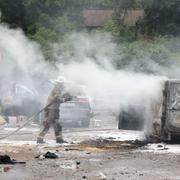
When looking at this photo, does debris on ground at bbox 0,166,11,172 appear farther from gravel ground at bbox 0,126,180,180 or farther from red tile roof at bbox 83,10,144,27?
red tile roof at bbox 83,10,144,27

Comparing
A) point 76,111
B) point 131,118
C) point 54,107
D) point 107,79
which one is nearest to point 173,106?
point 131,118

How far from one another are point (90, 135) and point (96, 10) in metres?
30.4

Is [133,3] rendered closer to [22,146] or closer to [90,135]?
[90,135]

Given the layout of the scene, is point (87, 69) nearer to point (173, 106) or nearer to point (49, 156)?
point (173, 106)

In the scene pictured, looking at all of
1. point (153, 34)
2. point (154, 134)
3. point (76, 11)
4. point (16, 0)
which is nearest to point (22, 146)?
point (154, 134)

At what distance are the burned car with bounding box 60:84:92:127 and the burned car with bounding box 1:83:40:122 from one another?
169 centimetres

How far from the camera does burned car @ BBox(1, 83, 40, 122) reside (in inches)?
874

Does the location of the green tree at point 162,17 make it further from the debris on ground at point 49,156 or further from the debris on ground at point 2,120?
the debris on ground at point 49,156

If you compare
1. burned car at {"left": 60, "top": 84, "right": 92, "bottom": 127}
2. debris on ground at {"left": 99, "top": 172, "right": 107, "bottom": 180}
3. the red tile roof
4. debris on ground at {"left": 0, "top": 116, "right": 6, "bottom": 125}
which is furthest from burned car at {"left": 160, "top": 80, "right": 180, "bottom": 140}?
the red tile roof

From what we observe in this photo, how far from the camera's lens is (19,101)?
22672 millimetres

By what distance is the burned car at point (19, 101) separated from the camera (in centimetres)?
2220

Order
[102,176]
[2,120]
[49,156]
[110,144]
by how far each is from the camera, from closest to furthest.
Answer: [102,176] < [49,156] < [110,144] < [2,120]

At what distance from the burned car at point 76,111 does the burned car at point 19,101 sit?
1692 millimetres

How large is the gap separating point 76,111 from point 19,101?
2.95 m
